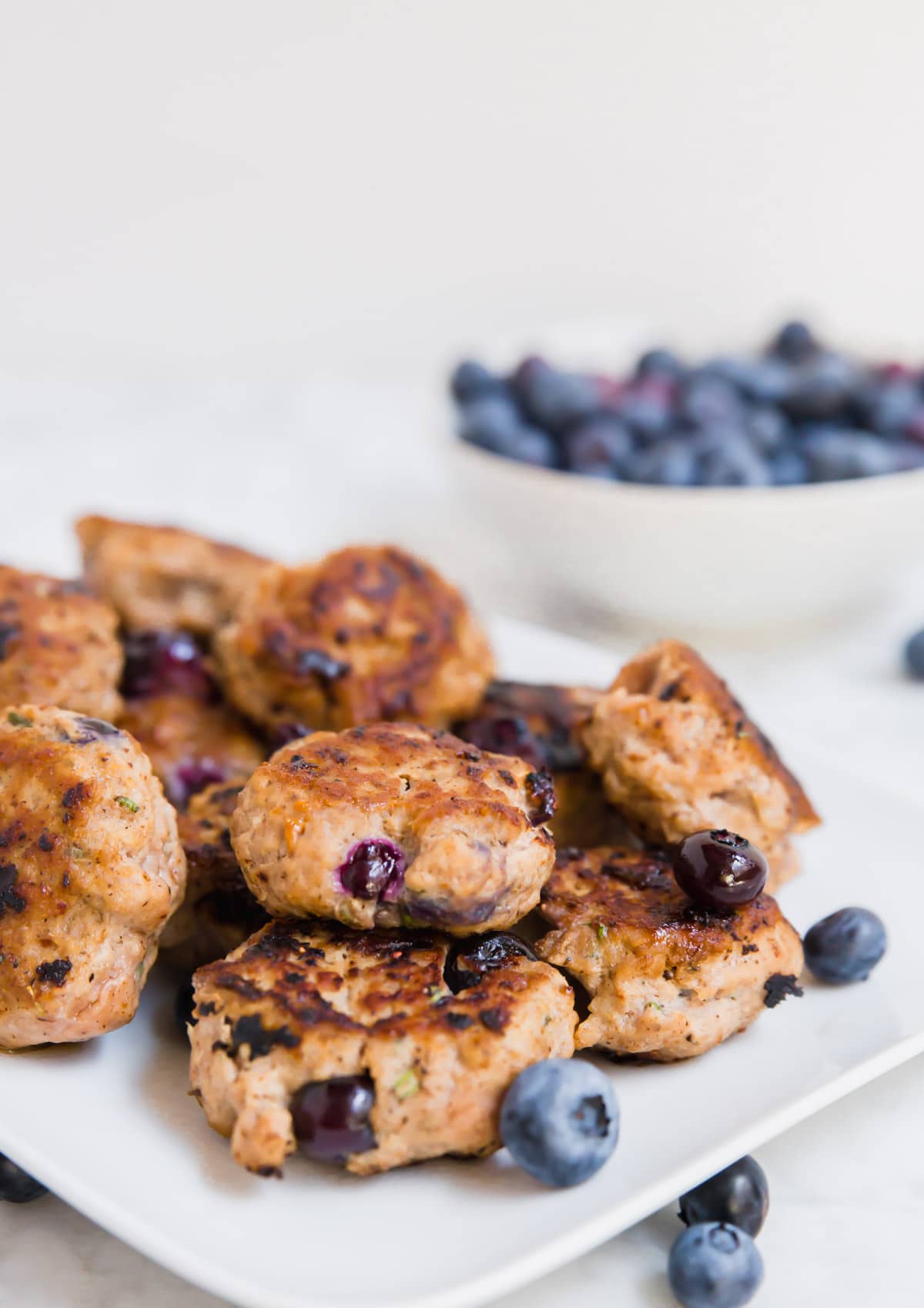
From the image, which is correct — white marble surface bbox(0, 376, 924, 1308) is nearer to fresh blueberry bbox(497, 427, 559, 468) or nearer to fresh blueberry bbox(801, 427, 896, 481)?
fresh blueberry bbox(497, 427, 559, 468)

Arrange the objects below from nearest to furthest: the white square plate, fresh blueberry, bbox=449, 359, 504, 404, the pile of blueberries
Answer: the white square plate, the pile of blueberries, fresh blueberry, bbox=449, 359, 504, 404

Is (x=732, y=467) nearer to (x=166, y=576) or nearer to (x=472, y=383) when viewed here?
(x=472, y=383)

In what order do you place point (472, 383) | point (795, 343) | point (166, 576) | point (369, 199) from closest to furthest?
point (166, 576), point (472, 383), point (795, 343), point (369, 199)

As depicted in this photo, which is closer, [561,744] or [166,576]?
[561,744]

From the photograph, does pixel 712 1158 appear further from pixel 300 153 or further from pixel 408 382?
pixel 300 153

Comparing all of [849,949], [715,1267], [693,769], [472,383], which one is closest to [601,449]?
[472,383]

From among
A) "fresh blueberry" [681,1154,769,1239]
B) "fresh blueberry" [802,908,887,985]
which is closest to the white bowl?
"fresh blueberry" [802,908,887,985]

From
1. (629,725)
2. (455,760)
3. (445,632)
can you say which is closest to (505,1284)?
(455,760)
